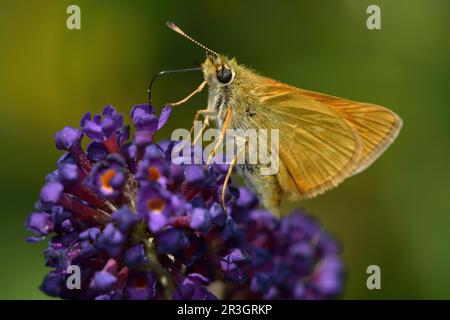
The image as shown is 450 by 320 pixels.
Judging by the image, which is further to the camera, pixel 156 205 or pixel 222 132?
pixel 222 132

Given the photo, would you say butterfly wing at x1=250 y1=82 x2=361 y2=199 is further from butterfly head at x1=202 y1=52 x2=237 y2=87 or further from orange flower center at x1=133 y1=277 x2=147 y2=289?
orange flower center at x1=133 y1=277 x2=147 y2=289

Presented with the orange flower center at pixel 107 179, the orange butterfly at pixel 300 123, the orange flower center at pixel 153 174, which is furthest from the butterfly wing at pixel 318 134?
the orange flower center at pixel 107 179

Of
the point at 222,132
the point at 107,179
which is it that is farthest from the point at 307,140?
the point at 107,179

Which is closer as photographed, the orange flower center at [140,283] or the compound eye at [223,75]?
the orange flower center at [140,283]

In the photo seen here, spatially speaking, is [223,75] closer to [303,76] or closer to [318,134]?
[318,134]

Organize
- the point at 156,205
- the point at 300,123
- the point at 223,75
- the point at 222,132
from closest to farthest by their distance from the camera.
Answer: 1. the point at 156,205
2. the point at 222,132
3. the point at 223,75
4. the point at 300,123

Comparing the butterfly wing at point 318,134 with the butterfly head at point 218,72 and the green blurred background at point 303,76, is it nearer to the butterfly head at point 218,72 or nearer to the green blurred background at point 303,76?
the butterfly head at point 218,72

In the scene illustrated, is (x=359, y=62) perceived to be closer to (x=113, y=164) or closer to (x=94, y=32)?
(x=94, y=32)
